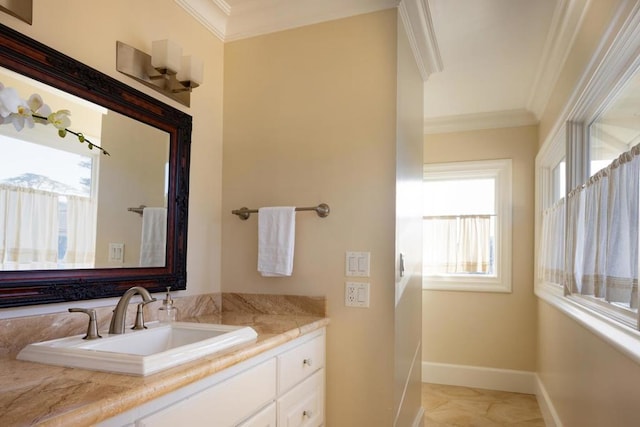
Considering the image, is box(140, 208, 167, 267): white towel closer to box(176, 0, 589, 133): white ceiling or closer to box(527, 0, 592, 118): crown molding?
box(176, 0, 589, 133): white ceiling

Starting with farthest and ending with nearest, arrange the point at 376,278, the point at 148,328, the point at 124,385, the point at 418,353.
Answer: the point at 418,353, the point at 376,278, the point at 148,328, the point at 124,385

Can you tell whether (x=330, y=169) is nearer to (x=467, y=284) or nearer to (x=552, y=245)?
(x=552, y=245)

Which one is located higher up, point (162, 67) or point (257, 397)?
point (162, 67)

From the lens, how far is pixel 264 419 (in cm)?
158

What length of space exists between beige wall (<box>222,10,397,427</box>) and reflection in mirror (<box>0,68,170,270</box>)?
0.49 meters

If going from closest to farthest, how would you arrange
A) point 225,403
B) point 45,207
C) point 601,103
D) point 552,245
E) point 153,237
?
point 225,403
point 45,207
point 153,237
point 601,103
point 552,245

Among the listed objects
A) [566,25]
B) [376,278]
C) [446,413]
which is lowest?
[446,413]

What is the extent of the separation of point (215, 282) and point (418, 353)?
1.40 metres

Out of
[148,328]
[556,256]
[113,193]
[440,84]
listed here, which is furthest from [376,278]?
[440,84]

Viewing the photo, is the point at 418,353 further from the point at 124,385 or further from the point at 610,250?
the point at 124,385

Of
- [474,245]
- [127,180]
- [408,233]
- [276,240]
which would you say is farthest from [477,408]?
[127,180]

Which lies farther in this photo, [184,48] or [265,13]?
[265,13]

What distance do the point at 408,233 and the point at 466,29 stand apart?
117cm

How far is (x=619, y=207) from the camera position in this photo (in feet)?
5.61
